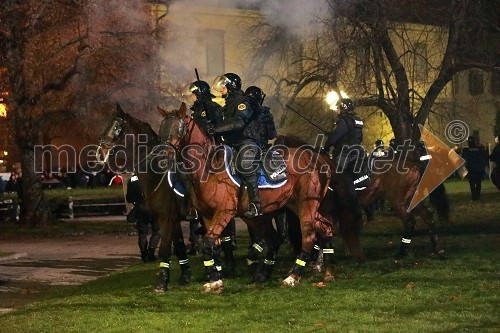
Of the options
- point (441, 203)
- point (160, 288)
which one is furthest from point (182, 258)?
point (441, 203)

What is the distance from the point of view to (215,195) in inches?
481

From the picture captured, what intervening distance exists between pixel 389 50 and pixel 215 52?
4.66 meters

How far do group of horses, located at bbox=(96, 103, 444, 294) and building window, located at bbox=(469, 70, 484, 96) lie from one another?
1242 cm

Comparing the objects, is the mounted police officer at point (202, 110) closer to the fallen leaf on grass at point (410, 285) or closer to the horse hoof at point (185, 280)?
the horse hoof at point (185, 280)

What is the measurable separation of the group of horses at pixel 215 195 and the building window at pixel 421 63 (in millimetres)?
8631

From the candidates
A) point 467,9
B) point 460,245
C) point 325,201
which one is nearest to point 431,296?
point 325,201

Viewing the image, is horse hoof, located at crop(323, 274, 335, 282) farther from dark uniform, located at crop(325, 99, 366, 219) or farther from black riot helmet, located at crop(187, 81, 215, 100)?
black riot helmet, located at crop(187, 81, 215, 100)

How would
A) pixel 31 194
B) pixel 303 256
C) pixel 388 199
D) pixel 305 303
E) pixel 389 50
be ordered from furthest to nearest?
pixel 31 194, pixel 389 50, pixel 388 199, pixel 303 256, pixel 305 303

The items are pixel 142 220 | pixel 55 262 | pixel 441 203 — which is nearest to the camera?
pixel 142 220

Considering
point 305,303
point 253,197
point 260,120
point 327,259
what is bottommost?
point 305,303

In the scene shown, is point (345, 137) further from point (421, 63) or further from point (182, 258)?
point (421, 63)

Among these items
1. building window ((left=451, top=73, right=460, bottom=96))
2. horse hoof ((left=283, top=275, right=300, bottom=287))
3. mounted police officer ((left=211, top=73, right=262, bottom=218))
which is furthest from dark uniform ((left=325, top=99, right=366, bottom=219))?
building window ((left=451, top=73, right=460, bottom=96))

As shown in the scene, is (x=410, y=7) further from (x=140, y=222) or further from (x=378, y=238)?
(x=140, y=222)

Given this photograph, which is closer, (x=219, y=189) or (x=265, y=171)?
(x=219, y=189)
